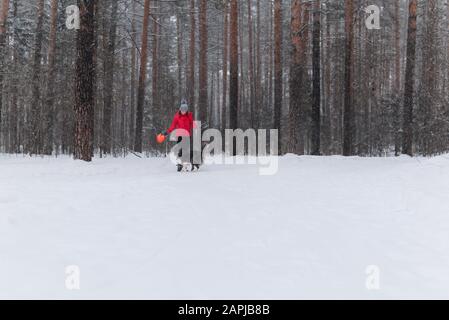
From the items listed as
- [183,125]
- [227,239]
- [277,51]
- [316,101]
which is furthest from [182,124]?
[277,51]

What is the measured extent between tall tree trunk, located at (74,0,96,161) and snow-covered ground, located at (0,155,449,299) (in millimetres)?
3168

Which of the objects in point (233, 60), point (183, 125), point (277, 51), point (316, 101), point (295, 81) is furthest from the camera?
point (277, 51)

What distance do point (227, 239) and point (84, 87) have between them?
7430 mm

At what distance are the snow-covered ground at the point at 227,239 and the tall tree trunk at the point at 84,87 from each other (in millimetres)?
3168

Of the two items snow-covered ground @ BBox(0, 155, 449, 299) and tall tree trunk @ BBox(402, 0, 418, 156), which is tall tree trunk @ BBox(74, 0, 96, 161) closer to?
snow-covered ground @ BBox(0, 155, 449, 299)

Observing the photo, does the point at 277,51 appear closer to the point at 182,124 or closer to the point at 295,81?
the point at 295,81

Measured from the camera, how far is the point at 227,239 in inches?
144

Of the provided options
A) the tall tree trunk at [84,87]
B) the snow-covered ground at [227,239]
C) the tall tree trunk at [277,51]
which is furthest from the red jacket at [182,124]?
the tall tree trunk at [277,51]

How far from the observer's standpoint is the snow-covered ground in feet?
8.56

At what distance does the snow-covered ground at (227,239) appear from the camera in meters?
2.61

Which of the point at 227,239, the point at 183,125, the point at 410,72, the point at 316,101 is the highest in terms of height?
the point at 410,72

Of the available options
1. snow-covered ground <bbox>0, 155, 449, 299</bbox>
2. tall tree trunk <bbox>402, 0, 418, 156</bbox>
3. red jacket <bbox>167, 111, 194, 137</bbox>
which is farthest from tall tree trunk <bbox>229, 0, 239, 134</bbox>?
snow-covered ground <bbox>0, 155, 449, 299</bbox>
